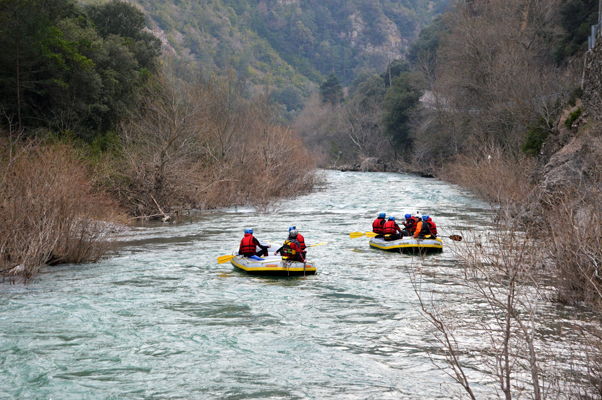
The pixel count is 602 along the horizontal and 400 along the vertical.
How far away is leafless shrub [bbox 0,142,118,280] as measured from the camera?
12.2 meters

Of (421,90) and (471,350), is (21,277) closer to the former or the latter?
(471,350)

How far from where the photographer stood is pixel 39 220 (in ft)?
40.7

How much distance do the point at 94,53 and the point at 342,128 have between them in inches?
1894

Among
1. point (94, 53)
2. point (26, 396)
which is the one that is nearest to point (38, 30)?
point (94, 53)

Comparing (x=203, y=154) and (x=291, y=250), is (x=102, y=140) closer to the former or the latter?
(x=203, y=154)

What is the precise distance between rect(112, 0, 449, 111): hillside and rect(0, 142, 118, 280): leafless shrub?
348 ft

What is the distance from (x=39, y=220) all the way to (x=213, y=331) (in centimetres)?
534

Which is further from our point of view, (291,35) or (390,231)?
(291,35)

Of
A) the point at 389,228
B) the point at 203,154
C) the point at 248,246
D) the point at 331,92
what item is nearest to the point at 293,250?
the point at 248,246

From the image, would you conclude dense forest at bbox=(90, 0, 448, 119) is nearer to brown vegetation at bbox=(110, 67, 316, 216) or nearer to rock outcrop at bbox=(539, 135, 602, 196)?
brown vegetation at bbox=(110, 67, 316, 216)

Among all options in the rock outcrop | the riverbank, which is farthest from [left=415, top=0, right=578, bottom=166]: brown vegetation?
the riverbank

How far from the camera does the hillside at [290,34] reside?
125125 millimetres

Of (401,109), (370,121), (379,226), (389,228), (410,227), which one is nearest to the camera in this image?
(389,228)

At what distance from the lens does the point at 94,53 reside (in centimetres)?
2827
